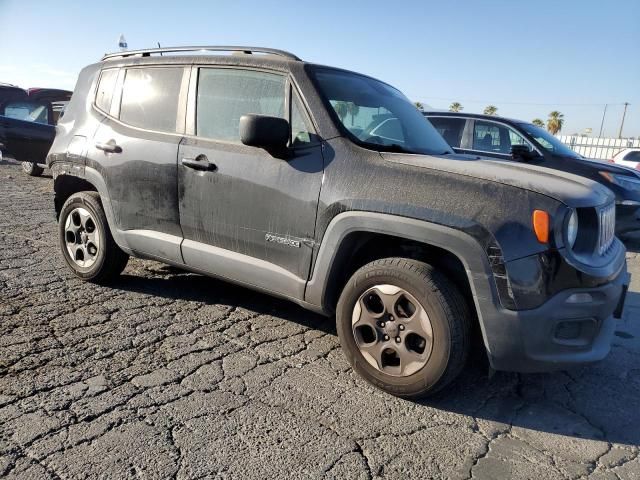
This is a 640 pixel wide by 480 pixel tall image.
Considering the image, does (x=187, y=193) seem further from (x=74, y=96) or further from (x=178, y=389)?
(x=74, y=96)

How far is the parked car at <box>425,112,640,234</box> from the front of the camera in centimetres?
684

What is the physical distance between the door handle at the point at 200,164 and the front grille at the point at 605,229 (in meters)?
2.32

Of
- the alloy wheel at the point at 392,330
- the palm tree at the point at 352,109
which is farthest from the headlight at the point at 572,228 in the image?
the palm tree at the point at 352,109

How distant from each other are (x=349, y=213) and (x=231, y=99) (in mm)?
1293

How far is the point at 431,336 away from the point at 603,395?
1240 mm

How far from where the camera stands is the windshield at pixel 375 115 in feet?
10.3

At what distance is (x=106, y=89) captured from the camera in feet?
13.4

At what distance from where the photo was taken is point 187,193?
11.4ft

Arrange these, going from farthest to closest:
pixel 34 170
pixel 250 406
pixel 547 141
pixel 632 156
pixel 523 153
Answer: pixel 632 156 → pixel 34 170 → pixel 547 141 → pixel 523 153 → pixel 250 406

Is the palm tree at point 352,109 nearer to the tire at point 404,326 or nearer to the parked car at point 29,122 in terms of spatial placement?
the tire at point 404,326

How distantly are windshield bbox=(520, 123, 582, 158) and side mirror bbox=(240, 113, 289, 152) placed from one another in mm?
5439

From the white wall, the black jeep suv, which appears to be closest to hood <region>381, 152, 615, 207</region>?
the black jeep suv

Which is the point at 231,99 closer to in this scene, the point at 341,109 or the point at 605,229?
the point at 341,109

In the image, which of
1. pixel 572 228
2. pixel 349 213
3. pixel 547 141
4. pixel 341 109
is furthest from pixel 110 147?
pixel 547 141
